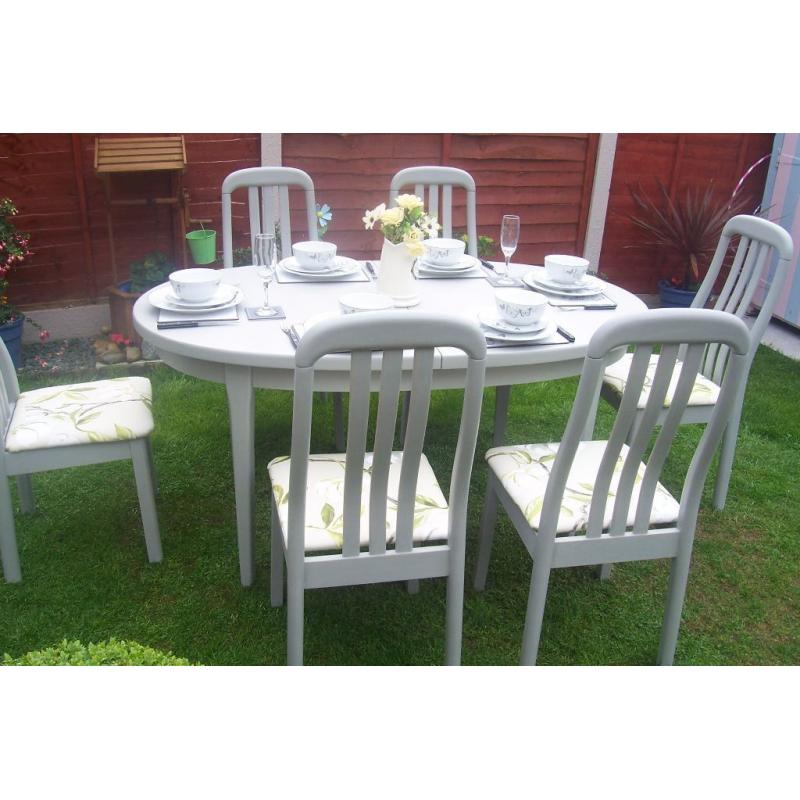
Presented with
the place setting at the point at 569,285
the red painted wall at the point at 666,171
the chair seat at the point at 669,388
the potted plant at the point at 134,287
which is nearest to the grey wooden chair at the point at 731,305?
the chair seat at the point at 669,388

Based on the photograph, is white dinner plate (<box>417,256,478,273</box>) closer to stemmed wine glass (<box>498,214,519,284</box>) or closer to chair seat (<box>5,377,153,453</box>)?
stemmed wine glass (<box>498,214,519,284</box>)

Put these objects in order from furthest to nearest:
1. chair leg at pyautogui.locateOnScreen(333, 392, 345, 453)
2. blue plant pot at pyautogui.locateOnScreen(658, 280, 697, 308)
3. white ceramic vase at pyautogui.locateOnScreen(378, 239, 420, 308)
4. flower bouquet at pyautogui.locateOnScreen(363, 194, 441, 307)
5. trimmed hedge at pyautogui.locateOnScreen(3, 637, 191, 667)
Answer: blue plant pot at pyautogui.locateOnScreen(658, 280, 697, 308), chair leg at pyautogui.locateOnScreen(333, 392, 345, 453), white ceramic vase at pyautogui.locateOnScreen(378, 239, 420, 308), flower bouquet at pyautogui.locateOnScreen(363, 194, 441, 307), trimmed hedge at pyautogui.locateOnScreen(3, 637, 191, 667)

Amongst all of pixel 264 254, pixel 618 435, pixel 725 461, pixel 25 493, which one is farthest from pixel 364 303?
pixel 725 461

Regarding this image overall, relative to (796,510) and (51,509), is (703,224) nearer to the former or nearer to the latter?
(796,510)

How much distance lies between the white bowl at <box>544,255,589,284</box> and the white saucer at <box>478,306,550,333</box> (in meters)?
0.41

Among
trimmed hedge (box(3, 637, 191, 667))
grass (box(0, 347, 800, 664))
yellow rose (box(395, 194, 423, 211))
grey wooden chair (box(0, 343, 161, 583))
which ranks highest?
yellow rose (box(395, 194, 423, 211))

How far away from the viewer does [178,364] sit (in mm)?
2096

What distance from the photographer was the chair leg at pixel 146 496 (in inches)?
87.3

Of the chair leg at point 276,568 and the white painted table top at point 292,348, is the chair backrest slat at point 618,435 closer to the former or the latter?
the white painted table top at point 292,348

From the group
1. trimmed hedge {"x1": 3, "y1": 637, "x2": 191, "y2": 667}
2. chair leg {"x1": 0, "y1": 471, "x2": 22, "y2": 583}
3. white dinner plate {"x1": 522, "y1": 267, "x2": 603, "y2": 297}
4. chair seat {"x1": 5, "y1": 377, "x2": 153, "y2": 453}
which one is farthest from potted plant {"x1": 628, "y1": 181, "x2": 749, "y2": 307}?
trimmed hedge {"x1": 3, "y1": 637, "x2": 191, "y2": 667}

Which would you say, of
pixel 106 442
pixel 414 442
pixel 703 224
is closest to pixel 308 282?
pixel 106 442

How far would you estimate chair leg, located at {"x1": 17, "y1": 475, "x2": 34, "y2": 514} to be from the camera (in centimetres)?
254

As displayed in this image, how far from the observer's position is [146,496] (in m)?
2.27

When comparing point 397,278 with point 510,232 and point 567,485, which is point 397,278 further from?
point 567,485
